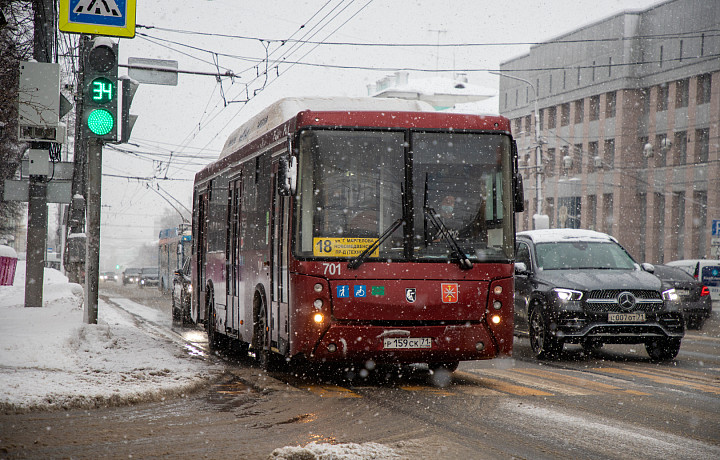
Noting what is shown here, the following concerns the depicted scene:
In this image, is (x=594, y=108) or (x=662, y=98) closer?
(x=662, y=98)

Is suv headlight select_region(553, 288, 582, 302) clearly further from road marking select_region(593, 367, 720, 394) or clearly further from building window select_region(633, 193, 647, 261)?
building window select_region(633, 193, 647, 261)

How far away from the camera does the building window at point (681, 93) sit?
2035 inches

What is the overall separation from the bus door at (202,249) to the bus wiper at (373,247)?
670cm

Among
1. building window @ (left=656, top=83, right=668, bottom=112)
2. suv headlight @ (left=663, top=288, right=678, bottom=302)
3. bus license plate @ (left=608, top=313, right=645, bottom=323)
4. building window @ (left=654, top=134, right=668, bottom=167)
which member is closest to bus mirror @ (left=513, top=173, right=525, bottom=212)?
bus license plate @ (left=608, top=313, right=645, bottom=323)

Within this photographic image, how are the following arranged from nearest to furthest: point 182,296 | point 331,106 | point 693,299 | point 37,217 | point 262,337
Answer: point 331,106 → point 262,337 → point 37,217 → point 182,296 → point 693,299

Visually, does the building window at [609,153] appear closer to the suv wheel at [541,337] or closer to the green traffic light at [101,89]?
the suv wheel at [541,337]

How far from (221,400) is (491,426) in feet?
9.12

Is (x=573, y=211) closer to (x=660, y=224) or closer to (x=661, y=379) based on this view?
(x=660, y=224)

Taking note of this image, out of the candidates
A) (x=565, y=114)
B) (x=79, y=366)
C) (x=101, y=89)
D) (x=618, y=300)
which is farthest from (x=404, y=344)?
(x=565, y=114)

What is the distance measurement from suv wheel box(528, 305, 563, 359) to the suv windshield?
856mm

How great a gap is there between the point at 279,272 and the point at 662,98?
156 feet

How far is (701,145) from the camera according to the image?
166 ft

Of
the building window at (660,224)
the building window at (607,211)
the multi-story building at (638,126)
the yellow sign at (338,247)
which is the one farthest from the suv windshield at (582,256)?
the building window at (607,211)

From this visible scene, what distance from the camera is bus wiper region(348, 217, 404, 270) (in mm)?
9977
